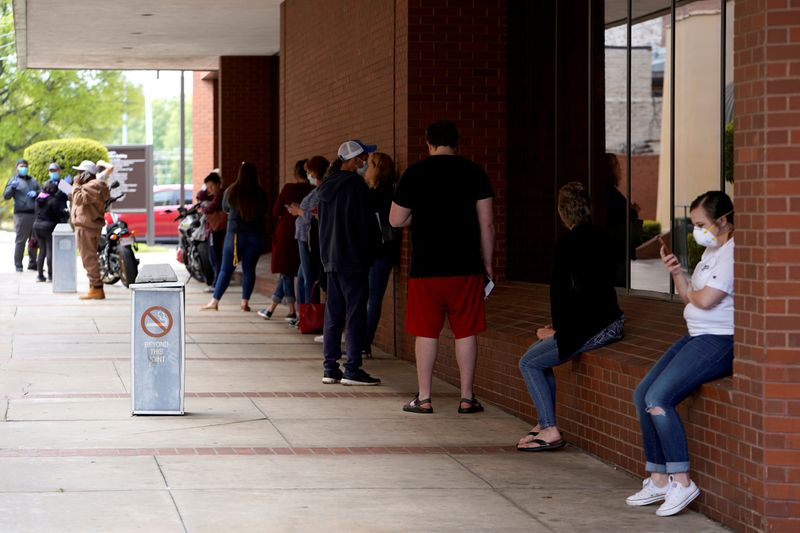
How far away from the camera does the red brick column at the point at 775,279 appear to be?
6098mm

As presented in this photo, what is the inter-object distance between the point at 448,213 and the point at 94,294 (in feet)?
37.9

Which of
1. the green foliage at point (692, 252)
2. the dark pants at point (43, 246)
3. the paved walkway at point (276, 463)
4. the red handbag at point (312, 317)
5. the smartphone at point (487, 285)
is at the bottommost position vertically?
the paved walkway at point (276, 463)

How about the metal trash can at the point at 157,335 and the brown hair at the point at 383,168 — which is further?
the brown hair at the point at 383,168

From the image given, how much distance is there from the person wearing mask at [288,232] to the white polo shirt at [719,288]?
8.37 meters

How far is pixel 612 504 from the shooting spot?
6.91 m

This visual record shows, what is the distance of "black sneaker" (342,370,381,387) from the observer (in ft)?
36.2

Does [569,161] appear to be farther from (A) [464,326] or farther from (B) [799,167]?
(B) [799,167]

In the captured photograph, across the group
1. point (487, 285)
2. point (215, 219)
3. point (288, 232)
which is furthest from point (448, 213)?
point (215, 219)

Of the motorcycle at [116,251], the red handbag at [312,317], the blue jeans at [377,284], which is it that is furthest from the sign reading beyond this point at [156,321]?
the motorcycle at [116,251]

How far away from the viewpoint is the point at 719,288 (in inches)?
259

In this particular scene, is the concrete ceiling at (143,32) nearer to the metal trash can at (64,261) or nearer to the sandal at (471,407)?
the metal trash can at (64,261)

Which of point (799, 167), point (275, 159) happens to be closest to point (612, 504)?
point (799, 167)

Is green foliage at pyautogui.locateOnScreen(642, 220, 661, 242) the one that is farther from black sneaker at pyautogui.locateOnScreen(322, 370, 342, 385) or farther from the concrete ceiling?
the concrete ceiling

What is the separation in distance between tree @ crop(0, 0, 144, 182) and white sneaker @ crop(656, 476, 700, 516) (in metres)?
47.2
